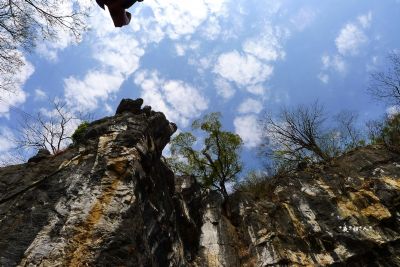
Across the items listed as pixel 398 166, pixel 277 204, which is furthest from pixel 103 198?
pixel 398 166

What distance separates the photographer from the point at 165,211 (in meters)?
14.4

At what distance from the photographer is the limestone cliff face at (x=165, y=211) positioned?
8.92m

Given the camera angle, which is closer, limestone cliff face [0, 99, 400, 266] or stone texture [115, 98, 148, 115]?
limestone cliff face [0, 99, 400, 266]

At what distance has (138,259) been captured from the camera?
29.7 feet

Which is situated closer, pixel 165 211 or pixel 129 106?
pixel 165 211

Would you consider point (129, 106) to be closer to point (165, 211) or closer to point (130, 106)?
point (130, 106)

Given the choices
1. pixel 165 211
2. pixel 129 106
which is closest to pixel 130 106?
pixel 129 106

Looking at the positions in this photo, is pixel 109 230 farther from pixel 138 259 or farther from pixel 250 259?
pixel 250 259

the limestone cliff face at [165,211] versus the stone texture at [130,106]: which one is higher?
the stone texture at [130,106]

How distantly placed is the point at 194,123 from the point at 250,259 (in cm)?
1528

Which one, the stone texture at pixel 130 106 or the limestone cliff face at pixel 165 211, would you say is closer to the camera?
the limestone cliff face at pixel 165 211

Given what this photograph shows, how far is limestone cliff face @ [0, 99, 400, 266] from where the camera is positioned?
8.92 metres

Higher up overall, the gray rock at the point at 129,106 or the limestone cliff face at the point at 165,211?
the gray rock at the point at 129,106

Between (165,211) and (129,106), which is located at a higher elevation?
(129,106)
